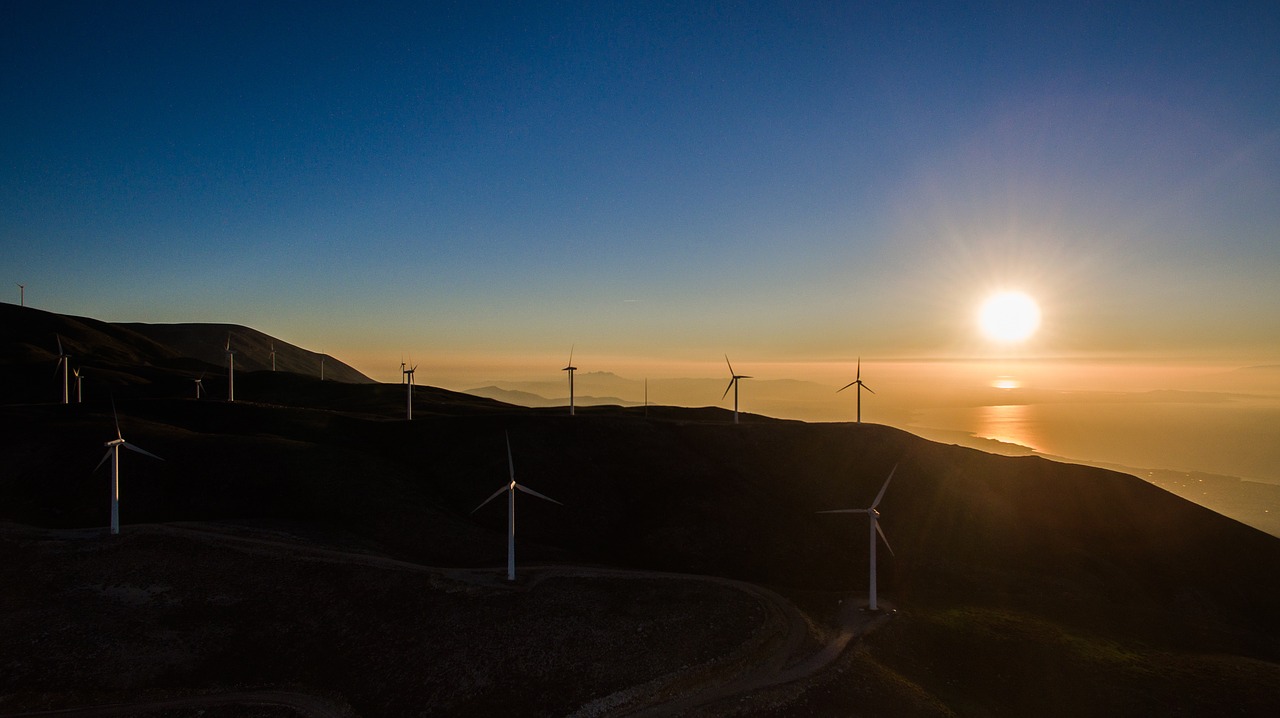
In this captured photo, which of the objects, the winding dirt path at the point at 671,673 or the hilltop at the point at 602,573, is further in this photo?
the hilltop at the point at 602,573

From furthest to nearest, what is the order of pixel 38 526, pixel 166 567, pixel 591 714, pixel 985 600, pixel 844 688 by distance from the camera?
pixel 985 600 < pixel 38 526 < pixel 166 567 < pixel 844 688 < pixel 591 714

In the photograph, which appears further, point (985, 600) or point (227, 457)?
point (227, 457)

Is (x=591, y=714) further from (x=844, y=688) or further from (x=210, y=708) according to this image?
(x=210, y=708)

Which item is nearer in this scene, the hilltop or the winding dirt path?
the winding dirt path

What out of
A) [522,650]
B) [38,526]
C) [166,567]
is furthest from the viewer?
[38,526]

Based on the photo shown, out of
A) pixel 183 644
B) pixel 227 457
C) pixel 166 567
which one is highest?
pixel 227 457

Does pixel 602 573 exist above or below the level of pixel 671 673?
above

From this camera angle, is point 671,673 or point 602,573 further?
point 602,573

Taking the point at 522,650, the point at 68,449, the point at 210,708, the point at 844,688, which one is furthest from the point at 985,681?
the point at 68,449
